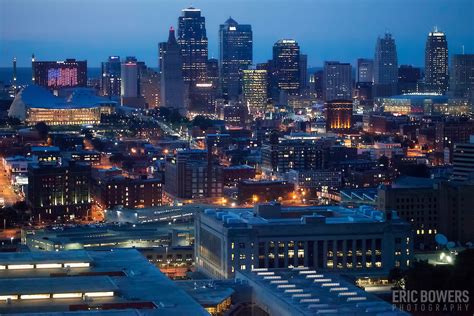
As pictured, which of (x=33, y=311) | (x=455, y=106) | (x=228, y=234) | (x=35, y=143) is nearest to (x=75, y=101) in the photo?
(x=35, y=143)

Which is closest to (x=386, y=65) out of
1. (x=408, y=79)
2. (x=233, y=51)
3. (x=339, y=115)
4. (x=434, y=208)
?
(x=408, y=79)

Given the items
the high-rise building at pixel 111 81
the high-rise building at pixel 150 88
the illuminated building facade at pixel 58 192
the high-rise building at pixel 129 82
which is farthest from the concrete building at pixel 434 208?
the high-rise building at pixel 111 81

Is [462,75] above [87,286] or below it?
above

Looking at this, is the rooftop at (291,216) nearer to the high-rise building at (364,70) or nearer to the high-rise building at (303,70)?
the high-rise building at (303,70)

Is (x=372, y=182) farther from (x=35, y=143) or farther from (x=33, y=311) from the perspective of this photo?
(x=33, y=311)

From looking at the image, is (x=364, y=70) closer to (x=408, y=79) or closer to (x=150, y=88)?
(x=408, y=79)
